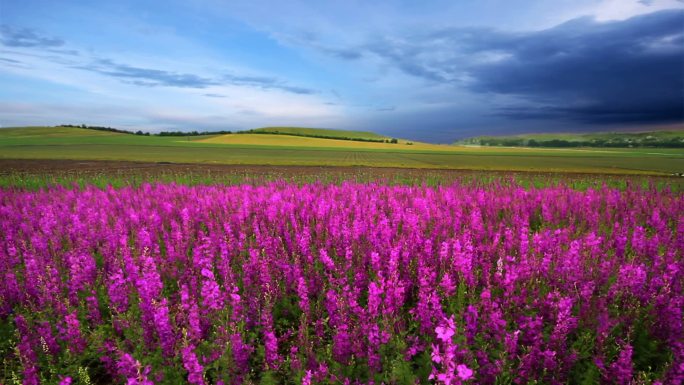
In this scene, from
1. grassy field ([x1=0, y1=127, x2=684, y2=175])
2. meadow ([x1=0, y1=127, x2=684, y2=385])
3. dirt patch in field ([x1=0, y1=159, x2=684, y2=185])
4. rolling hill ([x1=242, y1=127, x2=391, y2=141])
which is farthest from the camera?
rolling hill ([x1=242, y1=127, x2=391, y2=141])

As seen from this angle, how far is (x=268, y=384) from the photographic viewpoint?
3.01 m

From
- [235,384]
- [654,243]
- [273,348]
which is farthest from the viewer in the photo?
[654,243]

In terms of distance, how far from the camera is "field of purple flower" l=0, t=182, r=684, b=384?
303cm

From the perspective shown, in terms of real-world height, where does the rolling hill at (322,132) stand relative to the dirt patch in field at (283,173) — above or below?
above

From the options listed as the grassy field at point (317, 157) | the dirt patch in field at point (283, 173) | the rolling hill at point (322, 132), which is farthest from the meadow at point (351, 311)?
the rolling hill at point (322, 132)

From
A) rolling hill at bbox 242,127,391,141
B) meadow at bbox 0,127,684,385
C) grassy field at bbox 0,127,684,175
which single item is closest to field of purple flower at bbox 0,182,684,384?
meadow at bbox 0,127,684,385

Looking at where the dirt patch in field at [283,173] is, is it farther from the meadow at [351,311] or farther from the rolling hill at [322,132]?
the rolling hill at [322,132]

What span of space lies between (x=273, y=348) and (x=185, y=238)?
4.09 metres

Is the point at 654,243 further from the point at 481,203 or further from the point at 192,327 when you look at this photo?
the point at 192,327

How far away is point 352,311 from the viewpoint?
388cm

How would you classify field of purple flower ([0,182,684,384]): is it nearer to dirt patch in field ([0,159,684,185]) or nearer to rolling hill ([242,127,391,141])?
dirt patch in field ([0,159,684,185])

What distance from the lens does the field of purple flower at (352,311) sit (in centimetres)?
303

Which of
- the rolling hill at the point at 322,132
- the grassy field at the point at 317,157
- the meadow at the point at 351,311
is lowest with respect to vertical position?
the meadow at the point at 351,311

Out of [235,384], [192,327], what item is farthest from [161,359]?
[235,384]
